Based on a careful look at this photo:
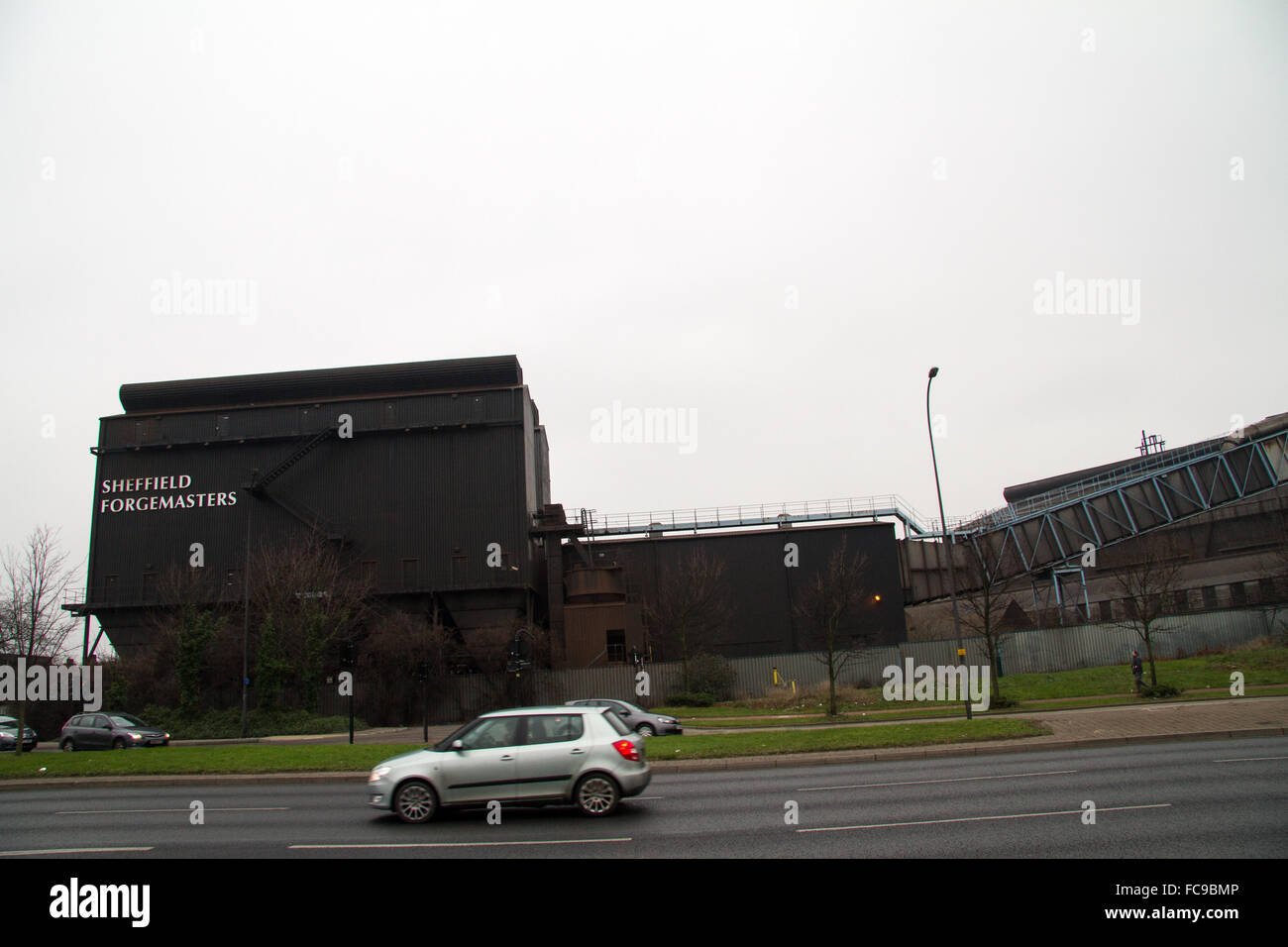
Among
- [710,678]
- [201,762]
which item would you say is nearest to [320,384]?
[710,678]

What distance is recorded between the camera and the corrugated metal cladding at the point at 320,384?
54.8 m

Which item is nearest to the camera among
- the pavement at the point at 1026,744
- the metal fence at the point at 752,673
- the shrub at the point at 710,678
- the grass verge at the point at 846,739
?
the pavement at the point at 1026,744

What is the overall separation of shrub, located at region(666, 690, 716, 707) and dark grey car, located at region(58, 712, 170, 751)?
2212cm

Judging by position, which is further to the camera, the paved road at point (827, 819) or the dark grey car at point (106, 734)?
the dark grey car at point (106, 734)

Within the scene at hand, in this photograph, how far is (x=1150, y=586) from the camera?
3684 cm

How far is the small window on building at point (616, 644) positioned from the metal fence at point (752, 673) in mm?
4585

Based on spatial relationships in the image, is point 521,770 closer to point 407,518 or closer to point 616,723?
point 616,723

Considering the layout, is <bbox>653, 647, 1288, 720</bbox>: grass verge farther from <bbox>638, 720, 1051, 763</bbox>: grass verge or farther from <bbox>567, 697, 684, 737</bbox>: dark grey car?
<bbox>638, 720, 1051, 763</bbox>: grass verge

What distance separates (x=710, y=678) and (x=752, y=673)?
3.12 metres


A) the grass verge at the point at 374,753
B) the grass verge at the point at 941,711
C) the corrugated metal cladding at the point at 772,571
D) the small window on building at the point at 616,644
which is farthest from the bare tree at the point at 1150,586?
the small window on building at the point at 616,644

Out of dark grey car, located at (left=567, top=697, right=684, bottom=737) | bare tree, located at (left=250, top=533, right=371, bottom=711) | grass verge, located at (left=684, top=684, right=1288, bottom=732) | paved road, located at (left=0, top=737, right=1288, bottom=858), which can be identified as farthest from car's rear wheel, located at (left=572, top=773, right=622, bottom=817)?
bare tree, located at (left=250, top=533, right=371, bottom=711)

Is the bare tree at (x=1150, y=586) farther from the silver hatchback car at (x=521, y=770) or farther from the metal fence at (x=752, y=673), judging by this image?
the silver hatchback car at (x=521, y=770)
